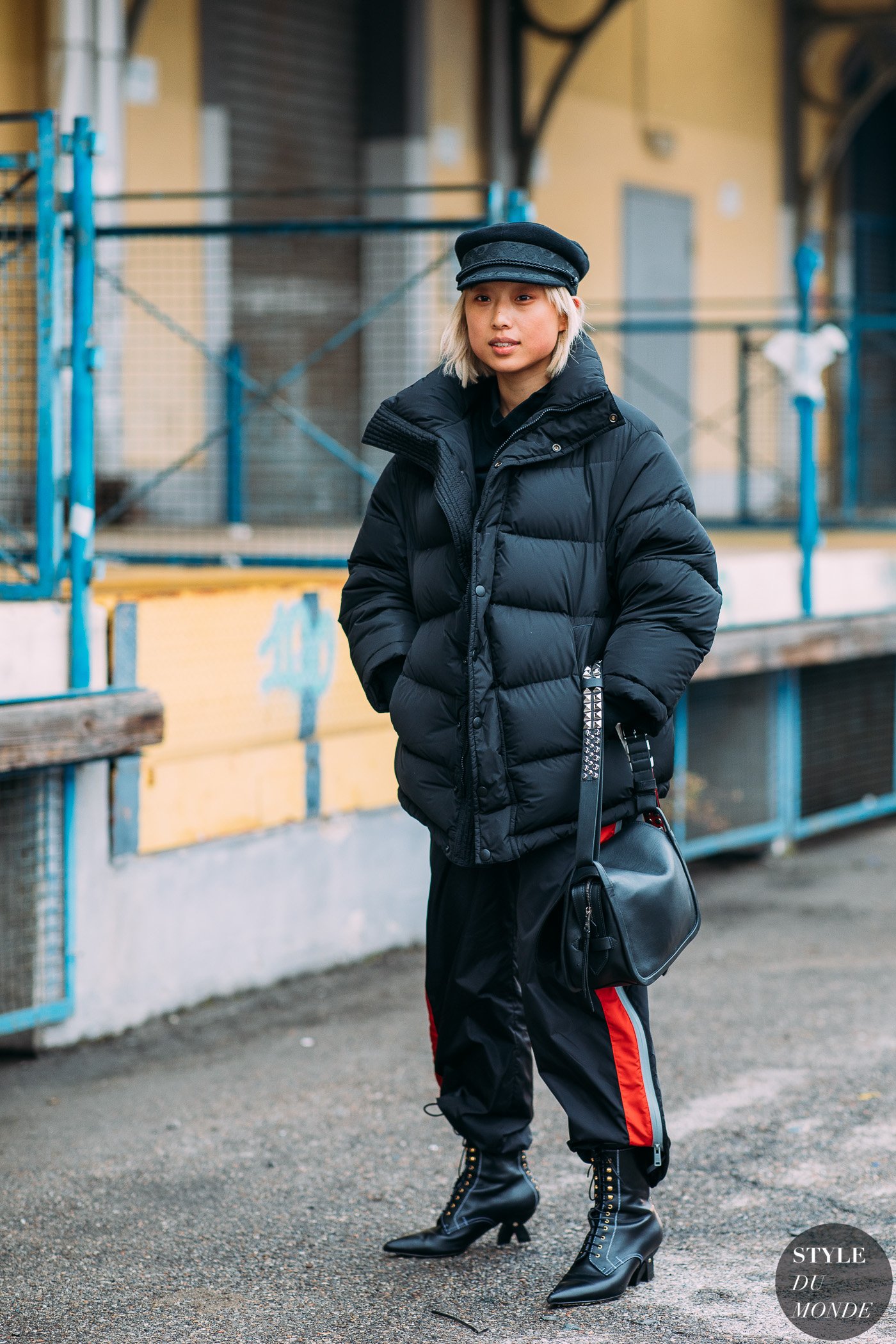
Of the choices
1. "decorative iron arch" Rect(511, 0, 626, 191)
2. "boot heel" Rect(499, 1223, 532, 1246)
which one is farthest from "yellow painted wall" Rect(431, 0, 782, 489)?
"boot heel" Rect(499, 1223, 532, 1246)

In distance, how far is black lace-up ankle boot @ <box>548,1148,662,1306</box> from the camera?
325cm

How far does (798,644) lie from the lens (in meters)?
7.08

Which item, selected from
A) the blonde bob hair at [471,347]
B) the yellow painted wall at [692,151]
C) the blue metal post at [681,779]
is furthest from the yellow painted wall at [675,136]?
the blonde bob hair at [471,347]

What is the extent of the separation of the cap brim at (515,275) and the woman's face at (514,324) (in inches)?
0.7

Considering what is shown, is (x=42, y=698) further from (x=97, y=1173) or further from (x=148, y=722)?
(x=97, y=1173)

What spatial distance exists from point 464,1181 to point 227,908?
1.92 metres

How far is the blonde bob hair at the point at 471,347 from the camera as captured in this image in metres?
3.24

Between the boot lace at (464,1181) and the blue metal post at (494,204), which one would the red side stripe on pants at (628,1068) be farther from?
the blue metal post at (494,204)

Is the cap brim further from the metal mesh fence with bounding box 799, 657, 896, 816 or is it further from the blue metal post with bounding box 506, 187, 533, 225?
the metal mesh fence with bounding box 799, 657, 896, 816

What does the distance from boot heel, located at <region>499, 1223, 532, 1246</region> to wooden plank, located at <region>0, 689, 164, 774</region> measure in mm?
1666

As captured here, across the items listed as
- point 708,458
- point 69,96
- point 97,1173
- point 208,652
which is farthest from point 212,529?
point 708,458

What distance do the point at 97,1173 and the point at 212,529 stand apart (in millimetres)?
4551

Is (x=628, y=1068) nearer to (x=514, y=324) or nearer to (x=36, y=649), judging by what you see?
(x=514, y=324)

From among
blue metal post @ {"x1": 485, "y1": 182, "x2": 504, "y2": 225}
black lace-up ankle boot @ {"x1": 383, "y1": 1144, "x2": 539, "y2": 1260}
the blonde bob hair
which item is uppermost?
blue metal post @ {"x1": 485, "y1": 182, "x2": 504, "y2": 225}
